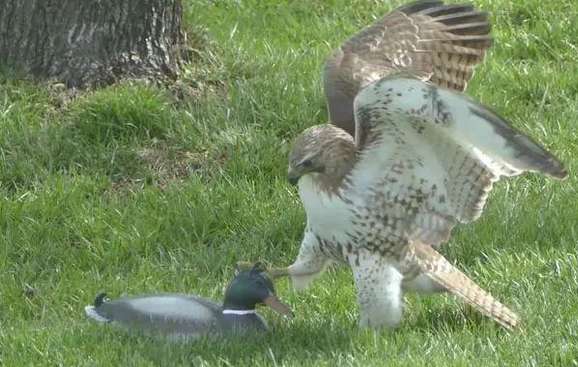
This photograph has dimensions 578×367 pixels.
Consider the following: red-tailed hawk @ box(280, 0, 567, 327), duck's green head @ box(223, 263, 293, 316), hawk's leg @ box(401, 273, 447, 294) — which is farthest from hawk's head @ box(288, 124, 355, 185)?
hawk's leg @ box(401, 273, 447, 294)

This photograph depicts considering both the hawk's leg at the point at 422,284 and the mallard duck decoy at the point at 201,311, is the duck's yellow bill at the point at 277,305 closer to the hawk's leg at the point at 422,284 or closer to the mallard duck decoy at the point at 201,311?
the mallard duck decoy at the point at 201,311

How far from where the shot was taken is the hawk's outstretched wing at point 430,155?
5445 mm

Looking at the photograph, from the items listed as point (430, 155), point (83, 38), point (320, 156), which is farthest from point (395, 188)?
point (83, 38)

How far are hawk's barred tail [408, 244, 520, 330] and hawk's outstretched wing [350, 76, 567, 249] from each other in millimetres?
78

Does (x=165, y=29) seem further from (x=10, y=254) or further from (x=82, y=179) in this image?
(x=10, y=254)

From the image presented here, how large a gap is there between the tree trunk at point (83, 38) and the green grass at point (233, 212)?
159 millimetres

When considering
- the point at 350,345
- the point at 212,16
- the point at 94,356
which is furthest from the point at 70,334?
the point at 212,16

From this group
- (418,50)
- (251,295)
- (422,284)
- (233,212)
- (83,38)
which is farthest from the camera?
(83,38)

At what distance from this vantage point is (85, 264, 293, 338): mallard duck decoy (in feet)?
19.1

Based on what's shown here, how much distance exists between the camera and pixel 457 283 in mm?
5984

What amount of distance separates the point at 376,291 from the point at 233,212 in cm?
169

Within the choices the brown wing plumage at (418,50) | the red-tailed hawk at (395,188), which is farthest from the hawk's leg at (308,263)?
the brown wing plumage at (418,50)

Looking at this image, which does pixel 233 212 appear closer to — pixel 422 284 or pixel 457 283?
pixel 422 284

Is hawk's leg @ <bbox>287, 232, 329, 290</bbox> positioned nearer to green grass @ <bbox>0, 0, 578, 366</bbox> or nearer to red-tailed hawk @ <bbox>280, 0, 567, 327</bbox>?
red-tailed hawk @ <bbox>280, 0, 567, 327</bbox>
